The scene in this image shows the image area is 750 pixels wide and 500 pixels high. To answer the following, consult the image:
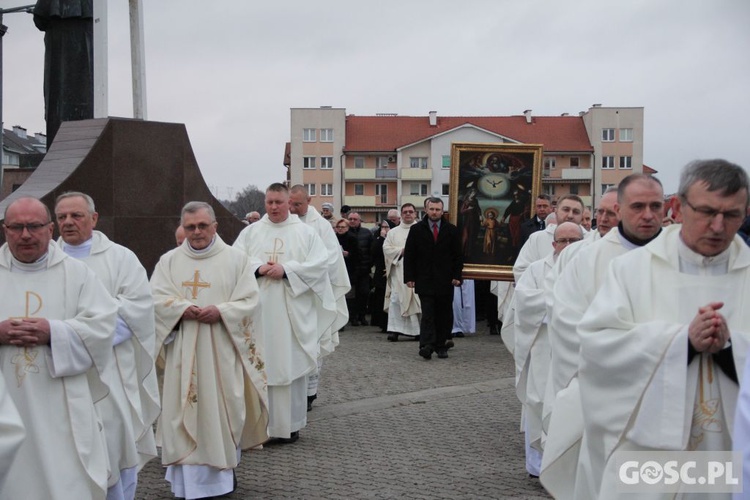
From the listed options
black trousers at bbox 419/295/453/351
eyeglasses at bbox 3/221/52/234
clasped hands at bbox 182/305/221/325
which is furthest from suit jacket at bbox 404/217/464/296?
eyeglasses at bbox 3/221/52/234

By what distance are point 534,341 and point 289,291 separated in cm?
247

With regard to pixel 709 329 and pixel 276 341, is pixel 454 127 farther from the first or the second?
pixel 709 329

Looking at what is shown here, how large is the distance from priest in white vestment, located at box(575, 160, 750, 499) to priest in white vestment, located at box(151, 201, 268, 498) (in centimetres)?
333

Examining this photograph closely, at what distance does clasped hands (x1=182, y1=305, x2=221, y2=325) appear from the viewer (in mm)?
6621

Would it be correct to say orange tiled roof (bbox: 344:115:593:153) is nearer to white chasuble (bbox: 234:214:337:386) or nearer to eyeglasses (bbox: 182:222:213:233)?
white chasuble (bbox: 234:214:337:386)

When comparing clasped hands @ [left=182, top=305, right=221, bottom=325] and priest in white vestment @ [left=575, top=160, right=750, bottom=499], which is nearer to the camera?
priest in white vestment @ [left=575, top=160, right=750, bottom=499]

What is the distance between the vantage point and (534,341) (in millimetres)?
7164

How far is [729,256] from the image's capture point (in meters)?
3.77

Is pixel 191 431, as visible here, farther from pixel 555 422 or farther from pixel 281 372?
pixel 555 422

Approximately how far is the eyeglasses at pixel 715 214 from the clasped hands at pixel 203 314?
379 centimetres

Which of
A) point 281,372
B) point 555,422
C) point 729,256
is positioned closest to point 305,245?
point 281,372

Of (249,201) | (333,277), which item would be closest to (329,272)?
(333,277)

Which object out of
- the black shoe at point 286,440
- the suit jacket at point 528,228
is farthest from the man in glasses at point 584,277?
the suit jacket at point 528,228

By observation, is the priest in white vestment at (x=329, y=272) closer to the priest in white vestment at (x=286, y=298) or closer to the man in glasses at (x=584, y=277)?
the priest in white vestment at (x=286, y=298)
